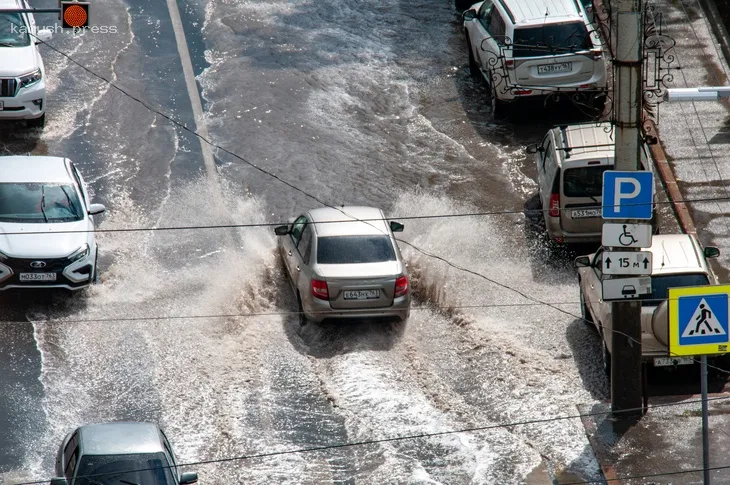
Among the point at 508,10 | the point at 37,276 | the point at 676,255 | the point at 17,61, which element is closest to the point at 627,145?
the point at 676,255

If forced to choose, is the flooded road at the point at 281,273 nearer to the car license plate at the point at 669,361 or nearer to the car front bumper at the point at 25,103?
the car front bumper at the point at 25,103

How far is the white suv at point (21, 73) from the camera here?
2159 cm

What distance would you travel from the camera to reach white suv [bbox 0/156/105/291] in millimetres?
17281

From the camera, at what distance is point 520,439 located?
1478 centimetres

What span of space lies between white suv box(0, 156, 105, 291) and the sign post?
337 inches

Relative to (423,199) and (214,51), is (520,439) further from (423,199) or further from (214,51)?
(214,51)

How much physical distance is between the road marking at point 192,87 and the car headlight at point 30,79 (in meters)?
2.97

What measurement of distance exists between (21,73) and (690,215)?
37.2 feet

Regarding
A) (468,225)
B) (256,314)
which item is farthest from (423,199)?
(256,314)

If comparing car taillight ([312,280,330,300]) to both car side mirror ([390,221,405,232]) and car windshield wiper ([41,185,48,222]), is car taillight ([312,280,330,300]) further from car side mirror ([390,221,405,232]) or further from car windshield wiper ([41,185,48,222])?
car windshield wiper ([41,185,48,222])

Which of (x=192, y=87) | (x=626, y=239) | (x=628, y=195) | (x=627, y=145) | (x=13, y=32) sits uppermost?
(x=627, y=145)

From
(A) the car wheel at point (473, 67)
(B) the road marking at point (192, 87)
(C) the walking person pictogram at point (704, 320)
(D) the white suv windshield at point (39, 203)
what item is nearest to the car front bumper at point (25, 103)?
(B) the road marking at point (192, 87)

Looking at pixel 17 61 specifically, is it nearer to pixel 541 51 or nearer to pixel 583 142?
pixel 541 51

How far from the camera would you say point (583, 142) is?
63.6 ft
